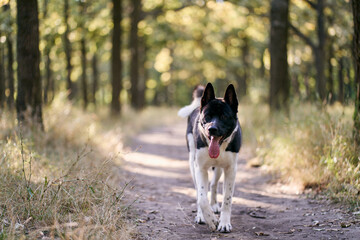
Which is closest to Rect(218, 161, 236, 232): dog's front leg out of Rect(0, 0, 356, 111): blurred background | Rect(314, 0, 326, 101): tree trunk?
Rect(0, 0, 356, 111): blurred background

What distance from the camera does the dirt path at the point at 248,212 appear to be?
167 inches

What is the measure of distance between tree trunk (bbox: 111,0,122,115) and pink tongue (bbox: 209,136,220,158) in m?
11.9

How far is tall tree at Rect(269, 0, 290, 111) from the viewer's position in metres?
10.7

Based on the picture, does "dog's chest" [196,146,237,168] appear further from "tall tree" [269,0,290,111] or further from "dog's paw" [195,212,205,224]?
"tall tree" [269,0,290,111]

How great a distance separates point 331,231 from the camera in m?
4.21

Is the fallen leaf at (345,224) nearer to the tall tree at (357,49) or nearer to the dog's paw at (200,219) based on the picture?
the dog's paw at (200,219)

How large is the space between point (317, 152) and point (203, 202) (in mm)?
2651

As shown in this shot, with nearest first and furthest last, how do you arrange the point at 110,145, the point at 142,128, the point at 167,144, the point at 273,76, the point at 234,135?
the point at 234,135 < the point at 110,145 < the point at 273,76 < the point at 167,144 < the point at 142,128

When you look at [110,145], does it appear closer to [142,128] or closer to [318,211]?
[318,211]

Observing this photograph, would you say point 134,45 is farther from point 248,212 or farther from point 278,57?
point 248,212

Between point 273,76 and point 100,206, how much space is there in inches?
310

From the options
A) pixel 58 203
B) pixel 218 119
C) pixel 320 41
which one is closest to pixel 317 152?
pixel 218 119

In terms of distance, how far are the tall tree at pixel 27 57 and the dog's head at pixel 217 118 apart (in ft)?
14.2

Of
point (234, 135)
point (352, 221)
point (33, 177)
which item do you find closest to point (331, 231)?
point (352, 221)
